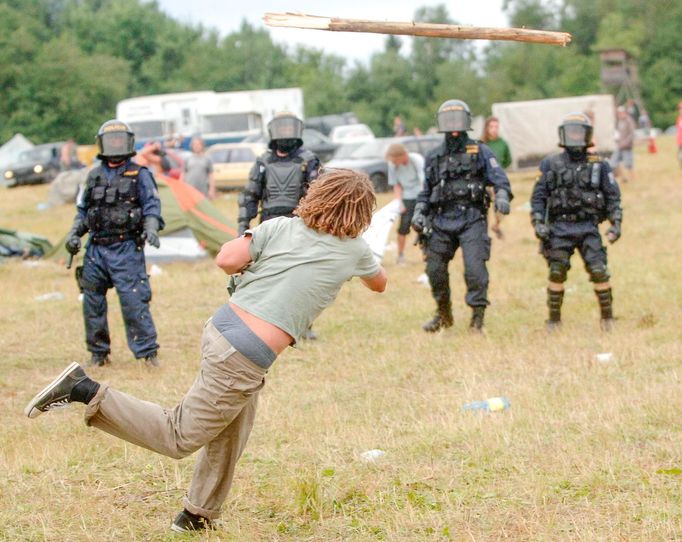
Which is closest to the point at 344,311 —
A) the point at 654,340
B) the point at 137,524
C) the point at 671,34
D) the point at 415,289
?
the point at 415,289

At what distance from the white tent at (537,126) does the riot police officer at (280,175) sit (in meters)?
20.6

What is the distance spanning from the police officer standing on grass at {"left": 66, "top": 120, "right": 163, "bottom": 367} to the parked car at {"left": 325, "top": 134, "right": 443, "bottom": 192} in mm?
16820

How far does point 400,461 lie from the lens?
6098mm

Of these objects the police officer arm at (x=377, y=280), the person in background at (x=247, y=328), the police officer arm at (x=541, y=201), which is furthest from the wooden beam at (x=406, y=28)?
the police officer arm at (x=541, y=201)

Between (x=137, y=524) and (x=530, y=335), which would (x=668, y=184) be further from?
(x=137, y=524)

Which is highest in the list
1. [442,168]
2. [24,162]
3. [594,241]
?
[442,168]

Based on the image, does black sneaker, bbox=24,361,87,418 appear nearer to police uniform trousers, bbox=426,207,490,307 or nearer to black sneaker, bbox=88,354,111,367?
black sneaker, bbox=88,354,111,367

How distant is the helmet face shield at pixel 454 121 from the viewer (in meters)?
9.46

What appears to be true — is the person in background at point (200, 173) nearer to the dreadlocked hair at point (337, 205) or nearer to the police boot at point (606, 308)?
the police boot at point (606, 308)

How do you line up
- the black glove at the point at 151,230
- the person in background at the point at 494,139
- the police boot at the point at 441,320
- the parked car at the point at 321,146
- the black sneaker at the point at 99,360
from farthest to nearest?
the parked car at the point at 321,146
the person in background at the point at 494,139
the police boot at the point at 441,320
the black sneaker at the point at 99,360
the black glove at the point at 151,230

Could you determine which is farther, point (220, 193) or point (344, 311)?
point (220, 193)

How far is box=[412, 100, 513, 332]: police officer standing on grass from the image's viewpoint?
9.49 metres

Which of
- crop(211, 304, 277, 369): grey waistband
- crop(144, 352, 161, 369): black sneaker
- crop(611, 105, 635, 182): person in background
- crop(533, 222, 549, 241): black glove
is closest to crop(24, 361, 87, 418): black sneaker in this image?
crop(211, 304, 277, 369): grey waistband

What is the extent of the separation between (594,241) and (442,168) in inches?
57.0
